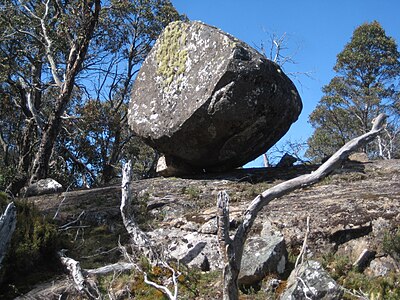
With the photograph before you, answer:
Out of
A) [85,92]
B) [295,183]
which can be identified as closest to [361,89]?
[85,92]

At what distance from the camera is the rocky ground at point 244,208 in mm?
6230

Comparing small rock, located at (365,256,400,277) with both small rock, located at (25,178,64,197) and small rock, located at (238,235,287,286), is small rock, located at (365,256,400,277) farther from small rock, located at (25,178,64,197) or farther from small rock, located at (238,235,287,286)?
small rock, located at (25,178,64,197)

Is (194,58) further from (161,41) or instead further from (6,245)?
(6,245)

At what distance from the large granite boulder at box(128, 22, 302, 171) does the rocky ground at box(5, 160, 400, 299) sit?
660 millimetres

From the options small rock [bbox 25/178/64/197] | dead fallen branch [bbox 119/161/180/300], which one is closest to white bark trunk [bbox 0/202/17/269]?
dead fallen branch [bbox 119/161/180/300]

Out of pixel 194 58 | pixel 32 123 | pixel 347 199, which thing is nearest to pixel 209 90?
pixel 194 58

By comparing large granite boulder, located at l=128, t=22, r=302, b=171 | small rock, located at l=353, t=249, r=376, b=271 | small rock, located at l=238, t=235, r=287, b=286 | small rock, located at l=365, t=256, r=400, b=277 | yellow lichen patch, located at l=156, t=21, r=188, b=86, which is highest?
yellow lichen patch, located at l=156, t=21, r=188, b=86

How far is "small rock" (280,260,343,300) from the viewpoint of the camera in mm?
4609

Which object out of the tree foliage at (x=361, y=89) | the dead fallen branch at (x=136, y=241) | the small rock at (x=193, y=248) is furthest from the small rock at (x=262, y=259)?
the tree foliage at (x=361, y=89)

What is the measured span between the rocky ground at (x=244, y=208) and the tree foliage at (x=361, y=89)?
1446cm

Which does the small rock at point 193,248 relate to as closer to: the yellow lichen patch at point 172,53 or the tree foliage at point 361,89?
the yellow lichen patch at point 172,53

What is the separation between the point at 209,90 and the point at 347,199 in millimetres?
3231

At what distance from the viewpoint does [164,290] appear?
5207 mm

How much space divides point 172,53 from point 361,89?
16278 millimetres
